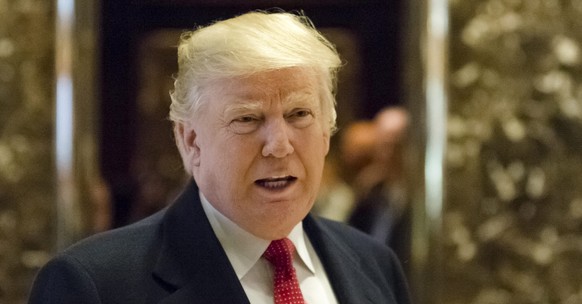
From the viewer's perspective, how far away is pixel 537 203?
351 cm

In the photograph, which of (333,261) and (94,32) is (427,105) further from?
(333,261)

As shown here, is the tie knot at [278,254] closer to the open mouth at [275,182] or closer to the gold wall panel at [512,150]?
the open mouth at [275,182]

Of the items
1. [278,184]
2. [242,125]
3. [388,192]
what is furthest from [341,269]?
[388,192]

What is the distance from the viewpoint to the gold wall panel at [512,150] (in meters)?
3.46

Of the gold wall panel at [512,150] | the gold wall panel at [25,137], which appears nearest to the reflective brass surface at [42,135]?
the gold wall panel at [25,137]

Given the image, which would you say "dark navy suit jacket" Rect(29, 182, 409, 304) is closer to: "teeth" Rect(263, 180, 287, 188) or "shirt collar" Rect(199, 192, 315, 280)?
"shirt collar" Rect(199, 192, 315, 280)

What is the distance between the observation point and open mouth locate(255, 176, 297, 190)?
165 centimetres

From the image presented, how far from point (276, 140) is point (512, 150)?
205 centimetres

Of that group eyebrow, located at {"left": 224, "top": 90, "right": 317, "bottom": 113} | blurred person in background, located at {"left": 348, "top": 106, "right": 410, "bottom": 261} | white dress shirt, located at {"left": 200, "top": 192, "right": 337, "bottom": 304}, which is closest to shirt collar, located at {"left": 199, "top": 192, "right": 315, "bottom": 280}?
white dress shirt, located at {"left": 200, "top": 192, "right": 337, "bottom": 304}

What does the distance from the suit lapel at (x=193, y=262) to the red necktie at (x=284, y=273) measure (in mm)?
76

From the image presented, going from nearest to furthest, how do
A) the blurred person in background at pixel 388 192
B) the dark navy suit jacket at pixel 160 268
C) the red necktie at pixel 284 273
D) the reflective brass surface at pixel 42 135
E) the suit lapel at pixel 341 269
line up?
the dark navy suit jacket at pixel 160 268 → the red necktie at pixel 284 273 → the suit lapel at pixel 341 269 → the reflective brass surface at pixel 42 135 → the blurred person in background at pixel 388 192

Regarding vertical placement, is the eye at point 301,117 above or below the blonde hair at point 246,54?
below

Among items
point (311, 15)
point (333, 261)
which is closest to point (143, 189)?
point (311, 15)

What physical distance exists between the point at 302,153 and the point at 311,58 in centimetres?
16
